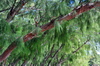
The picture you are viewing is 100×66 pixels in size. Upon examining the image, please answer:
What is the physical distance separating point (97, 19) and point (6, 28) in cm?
160

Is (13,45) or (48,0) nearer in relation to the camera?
(13,45)

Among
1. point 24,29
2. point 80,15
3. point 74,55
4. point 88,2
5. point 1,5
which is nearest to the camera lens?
point 88,2

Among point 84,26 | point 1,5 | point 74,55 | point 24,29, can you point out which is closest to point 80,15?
point 84,26

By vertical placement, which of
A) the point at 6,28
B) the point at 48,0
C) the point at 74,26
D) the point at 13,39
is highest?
the point at 48,0

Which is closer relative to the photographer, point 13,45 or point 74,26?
point 13,45

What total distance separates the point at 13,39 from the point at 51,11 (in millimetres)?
821

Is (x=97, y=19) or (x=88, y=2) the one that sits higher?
(x=88, y=2)

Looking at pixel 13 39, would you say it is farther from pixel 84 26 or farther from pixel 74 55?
pixel 74 55

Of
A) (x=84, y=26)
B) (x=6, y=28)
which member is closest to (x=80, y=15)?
(x=84, y=26)

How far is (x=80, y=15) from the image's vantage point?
2.22 metres

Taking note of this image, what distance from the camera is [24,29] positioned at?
265cm

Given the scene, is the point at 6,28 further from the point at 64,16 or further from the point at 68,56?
the point at 68,56

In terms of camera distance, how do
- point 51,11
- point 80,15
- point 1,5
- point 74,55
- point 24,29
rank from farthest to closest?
point 74,55 → point 1,5 → point 24,29 → point 51,11 → point 80,15

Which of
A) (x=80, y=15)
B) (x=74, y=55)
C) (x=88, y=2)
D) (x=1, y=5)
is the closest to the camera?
(x=88, y=2)
